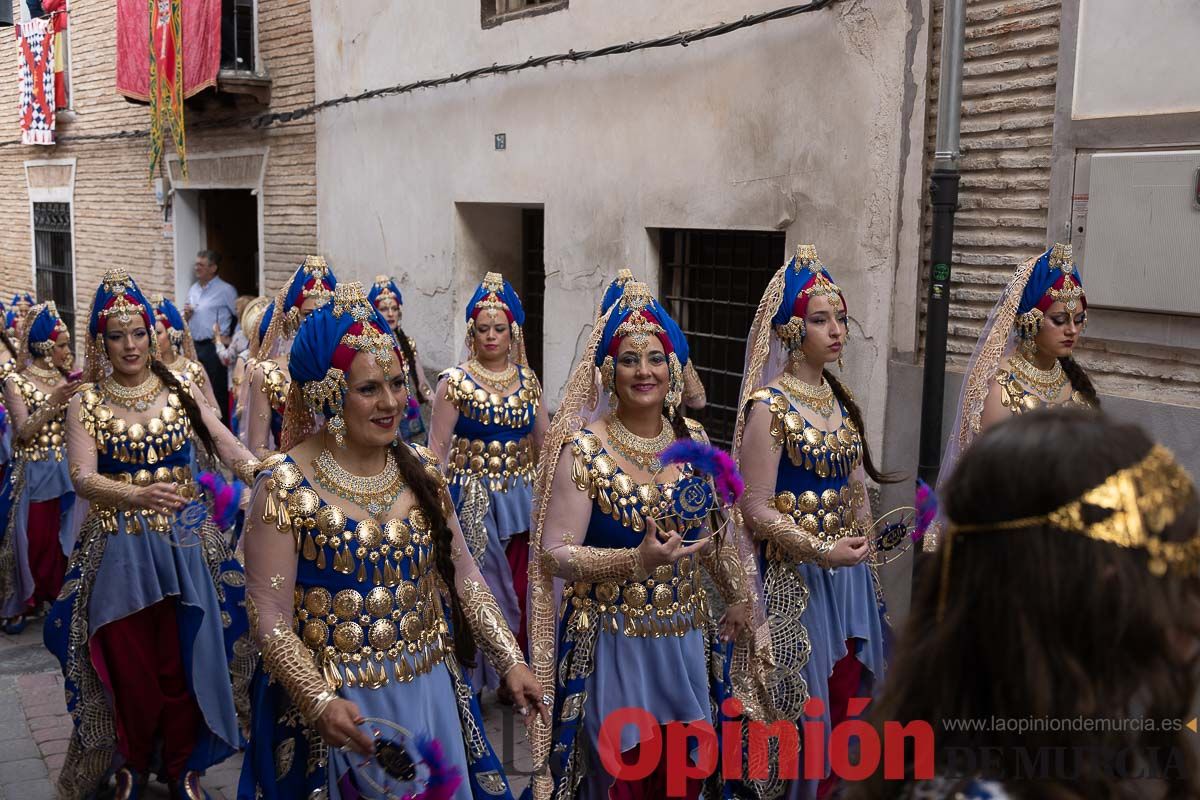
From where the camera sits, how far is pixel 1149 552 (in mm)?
1560

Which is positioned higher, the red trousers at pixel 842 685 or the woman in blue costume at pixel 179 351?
the woman in blue costume at pixel 179 351

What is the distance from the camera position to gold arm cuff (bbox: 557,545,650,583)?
4.02 metres

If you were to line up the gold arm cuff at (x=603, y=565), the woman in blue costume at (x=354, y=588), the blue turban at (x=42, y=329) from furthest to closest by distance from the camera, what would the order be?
1. the blue turban at (x=42, y=329)
2. the gold arm cuff at (x=603, y=565)
3. the woman in blue costume at (x=354, y=588)

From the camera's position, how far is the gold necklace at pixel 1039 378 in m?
5.20

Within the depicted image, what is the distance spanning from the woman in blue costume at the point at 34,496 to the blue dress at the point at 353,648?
505 centimetres

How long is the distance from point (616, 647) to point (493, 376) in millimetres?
2751

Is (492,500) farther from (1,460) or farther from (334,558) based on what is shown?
(1,460)

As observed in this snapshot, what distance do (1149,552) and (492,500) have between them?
5.09 m

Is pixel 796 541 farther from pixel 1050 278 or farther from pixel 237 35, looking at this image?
pixel 237 35

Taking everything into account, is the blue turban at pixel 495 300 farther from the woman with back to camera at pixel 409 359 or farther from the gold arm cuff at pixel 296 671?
the gold arm cuff at pixel 296 671

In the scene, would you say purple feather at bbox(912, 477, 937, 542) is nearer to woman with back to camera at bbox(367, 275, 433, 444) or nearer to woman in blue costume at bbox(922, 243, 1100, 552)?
woman in blue costume at bbox(922, 243, 1100, 552)

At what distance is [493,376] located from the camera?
21.8 ft

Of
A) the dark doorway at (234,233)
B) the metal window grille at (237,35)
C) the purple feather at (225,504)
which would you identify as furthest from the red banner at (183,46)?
the purple feather at (225,504)

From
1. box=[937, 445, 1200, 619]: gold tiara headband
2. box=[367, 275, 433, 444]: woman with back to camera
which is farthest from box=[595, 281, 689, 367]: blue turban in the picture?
box=[367, 275, 433, 444]: woman with back to camera
